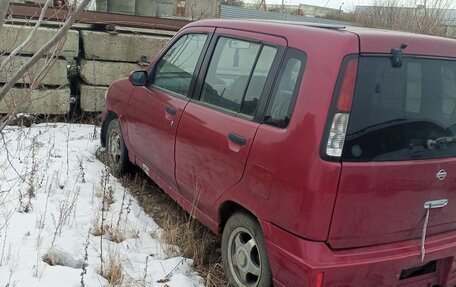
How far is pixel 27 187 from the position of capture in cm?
445

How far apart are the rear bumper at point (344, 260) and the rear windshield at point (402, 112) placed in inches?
20.8

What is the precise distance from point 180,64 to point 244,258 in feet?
→ 6.14

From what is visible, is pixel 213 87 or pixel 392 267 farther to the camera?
pixel 213 87

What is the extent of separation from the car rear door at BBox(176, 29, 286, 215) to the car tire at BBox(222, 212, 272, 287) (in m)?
0.26

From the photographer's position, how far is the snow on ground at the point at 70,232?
10.5ft

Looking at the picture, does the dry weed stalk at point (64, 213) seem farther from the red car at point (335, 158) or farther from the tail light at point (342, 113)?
the tail light at point (342, 113)

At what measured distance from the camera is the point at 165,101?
414 cm

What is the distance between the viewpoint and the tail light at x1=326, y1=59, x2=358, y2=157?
2.52 meters

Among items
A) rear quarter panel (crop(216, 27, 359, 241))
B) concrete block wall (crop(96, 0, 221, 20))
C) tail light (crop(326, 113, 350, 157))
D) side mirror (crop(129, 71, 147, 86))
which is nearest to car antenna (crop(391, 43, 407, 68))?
rear quarter panel (crop(216, 27, 359, 241))

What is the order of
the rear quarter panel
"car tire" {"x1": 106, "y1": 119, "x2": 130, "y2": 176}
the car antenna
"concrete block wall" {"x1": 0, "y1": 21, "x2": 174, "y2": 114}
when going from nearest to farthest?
the rear quarter panel → the car antenna → "car tire" {"x1": 106, "y1": 119, "x2": 130, "y2": 176} → "concrete block wall" {"x1": 0, "y1": 21, "x2": 174, "y2": 114}

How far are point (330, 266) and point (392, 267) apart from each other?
0.42 metres

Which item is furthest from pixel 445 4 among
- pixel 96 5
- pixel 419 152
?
pixel 419 152

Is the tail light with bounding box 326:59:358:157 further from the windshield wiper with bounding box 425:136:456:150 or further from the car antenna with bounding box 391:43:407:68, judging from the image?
the windshield wiper with bounding box 425:136:456:150

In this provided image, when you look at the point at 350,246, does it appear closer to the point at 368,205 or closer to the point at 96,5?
the point at 368,205
